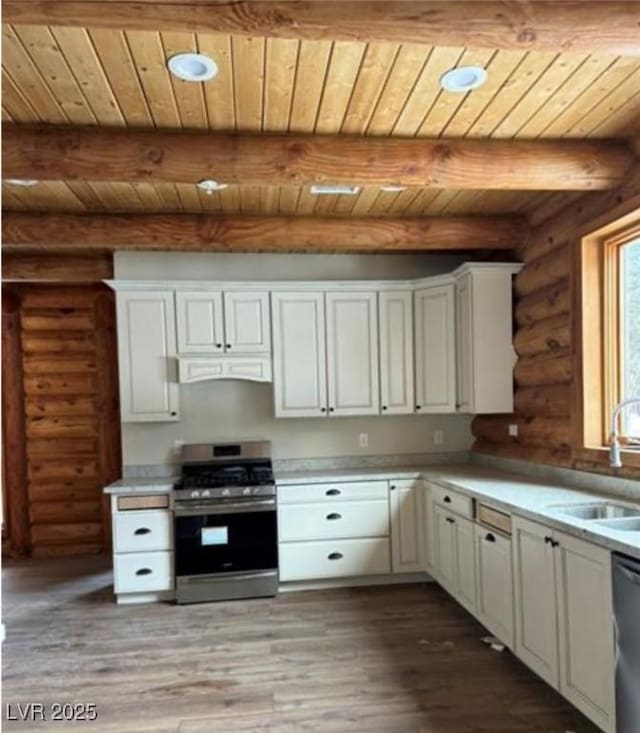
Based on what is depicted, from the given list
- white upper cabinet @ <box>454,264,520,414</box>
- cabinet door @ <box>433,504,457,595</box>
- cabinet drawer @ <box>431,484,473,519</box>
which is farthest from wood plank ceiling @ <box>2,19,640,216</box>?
cabinet door @ <box>433,504,457,595</box>

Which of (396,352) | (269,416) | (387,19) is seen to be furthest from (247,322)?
(387,19)

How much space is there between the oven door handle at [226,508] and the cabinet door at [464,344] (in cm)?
166

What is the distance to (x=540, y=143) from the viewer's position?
300 cm

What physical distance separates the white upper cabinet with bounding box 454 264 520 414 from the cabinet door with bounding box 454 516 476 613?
3.28 ft

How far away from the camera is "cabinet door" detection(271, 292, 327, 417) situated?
14.6 ft

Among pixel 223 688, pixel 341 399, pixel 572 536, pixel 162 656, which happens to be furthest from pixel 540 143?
pixel 162 656

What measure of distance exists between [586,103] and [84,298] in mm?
4579

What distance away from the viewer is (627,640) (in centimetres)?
208

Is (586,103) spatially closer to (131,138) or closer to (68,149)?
(131,138)

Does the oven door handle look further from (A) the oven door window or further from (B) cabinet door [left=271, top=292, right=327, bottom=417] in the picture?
(B) cabinet door [left=271, top=292, right=327, bottom=417]

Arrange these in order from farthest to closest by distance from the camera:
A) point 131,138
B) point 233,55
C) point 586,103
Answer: point 131,138, point 586,103, point 233,55

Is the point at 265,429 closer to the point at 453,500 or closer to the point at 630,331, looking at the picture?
the point at 453,500

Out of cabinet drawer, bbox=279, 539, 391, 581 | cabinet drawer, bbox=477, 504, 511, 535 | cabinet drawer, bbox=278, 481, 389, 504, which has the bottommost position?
cabinet drawer, bbox=279, 539, 391, 581

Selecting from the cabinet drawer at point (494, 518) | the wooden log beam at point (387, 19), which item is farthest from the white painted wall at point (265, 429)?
the wooden log beam at point (387, 19)
